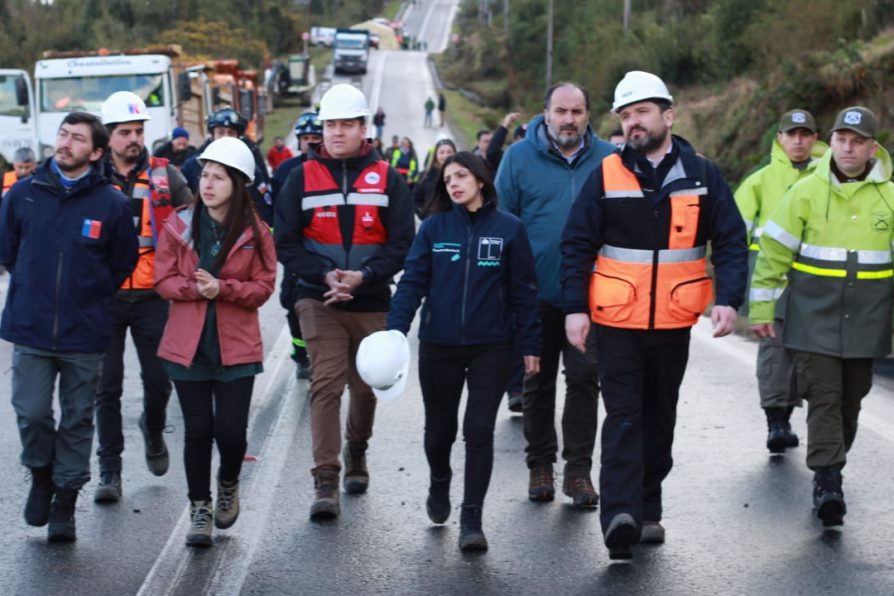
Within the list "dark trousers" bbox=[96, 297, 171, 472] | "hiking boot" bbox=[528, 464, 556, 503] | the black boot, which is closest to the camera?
"hiking boot" bbox=[528, 464, 556, 503]

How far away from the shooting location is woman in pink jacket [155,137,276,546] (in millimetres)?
6820

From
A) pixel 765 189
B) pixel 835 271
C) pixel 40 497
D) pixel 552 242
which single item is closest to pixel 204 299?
pixel 40 497

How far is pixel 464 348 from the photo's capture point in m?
6.96

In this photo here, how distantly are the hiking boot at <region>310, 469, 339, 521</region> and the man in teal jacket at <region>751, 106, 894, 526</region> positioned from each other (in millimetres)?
2251

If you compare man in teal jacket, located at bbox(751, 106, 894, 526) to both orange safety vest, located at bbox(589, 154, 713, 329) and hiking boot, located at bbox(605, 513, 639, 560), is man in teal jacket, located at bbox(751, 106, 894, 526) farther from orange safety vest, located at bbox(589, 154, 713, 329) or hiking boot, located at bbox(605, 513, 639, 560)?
hiking boot, located at bbox(605, 513, 639, 560)

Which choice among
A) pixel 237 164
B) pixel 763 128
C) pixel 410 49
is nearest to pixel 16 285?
pixel 237 164

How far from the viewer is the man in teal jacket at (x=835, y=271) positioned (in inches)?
285

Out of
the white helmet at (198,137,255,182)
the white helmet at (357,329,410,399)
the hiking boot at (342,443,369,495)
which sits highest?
the white helmet at (198,137,255,182)

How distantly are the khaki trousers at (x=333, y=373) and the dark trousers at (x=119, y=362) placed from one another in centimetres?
79

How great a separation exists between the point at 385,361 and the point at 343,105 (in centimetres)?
156

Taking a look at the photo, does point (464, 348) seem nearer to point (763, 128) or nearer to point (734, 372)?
point (734, 372)

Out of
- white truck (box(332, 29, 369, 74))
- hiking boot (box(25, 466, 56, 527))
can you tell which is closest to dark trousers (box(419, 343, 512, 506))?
hiking boot (box(25, 466, 56, 527))

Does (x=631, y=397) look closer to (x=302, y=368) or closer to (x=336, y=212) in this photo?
(x=336, y=212)

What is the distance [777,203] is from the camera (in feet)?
29.2
